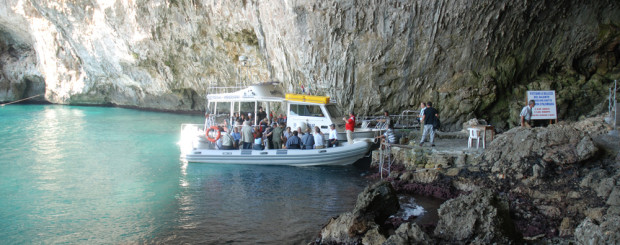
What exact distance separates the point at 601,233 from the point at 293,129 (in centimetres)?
1011

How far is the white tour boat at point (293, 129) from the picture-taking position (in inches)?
514

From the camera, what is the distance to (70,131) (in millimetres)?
22812

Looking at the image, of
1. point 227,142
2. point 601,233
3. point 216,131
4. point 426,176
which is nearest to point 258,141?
point 227,142

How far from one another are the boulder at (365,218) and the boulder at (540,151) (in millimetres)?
3408

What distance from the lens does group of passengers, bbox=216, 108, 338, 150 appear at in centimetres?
1325

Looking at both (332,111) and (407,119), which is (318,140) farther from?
(407,119)

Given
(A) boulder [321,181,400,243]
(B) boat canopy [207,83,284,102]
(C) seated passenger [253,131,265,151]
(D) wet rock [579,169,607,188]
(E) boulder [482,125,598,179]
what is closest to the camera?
(A) boulder [321,181,400,243]

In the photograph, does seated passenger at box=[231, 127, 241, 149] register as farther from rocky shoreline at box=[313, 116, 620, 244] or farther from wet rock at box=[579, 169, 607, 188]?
wet rock at box=[579, 169, 607, 188]

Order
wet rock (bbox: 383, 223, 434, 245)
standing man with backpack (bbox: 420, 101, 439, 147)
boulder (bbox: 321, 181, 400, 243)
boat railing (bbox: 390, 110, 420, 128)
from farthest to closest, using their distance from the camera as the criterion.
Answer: boat railing (bbox: 390, 110, 420, 128) < standing man with backpack (bbox: 420, 101, 439, 147) < boulder (bbox: 321, 181, 400, 243) < wet rock (bbox: 383, 223, 434, 245)

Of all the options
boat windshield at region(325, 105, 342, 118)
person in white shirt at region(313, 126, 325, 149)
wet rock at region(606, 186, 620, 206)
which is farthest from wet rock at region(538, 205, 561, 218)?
boat windshield at region(325, 105, 342, 118)

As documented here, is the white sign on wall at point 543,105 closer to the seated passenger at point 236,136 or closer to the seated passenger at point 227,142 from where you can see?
the seated passenger at point 236,136

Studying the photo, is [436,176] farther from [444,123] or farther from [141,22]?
[141,22]

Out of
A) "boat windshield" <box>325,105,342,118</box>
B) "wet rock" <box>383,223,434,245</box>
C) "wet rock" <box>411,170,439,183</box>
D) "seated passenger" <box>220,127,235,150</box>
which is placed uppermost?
"boat windshield" <box>325,105,342,118</box>

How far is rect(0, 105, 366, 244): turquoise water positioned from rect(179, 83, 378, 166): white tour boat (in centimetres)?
32
